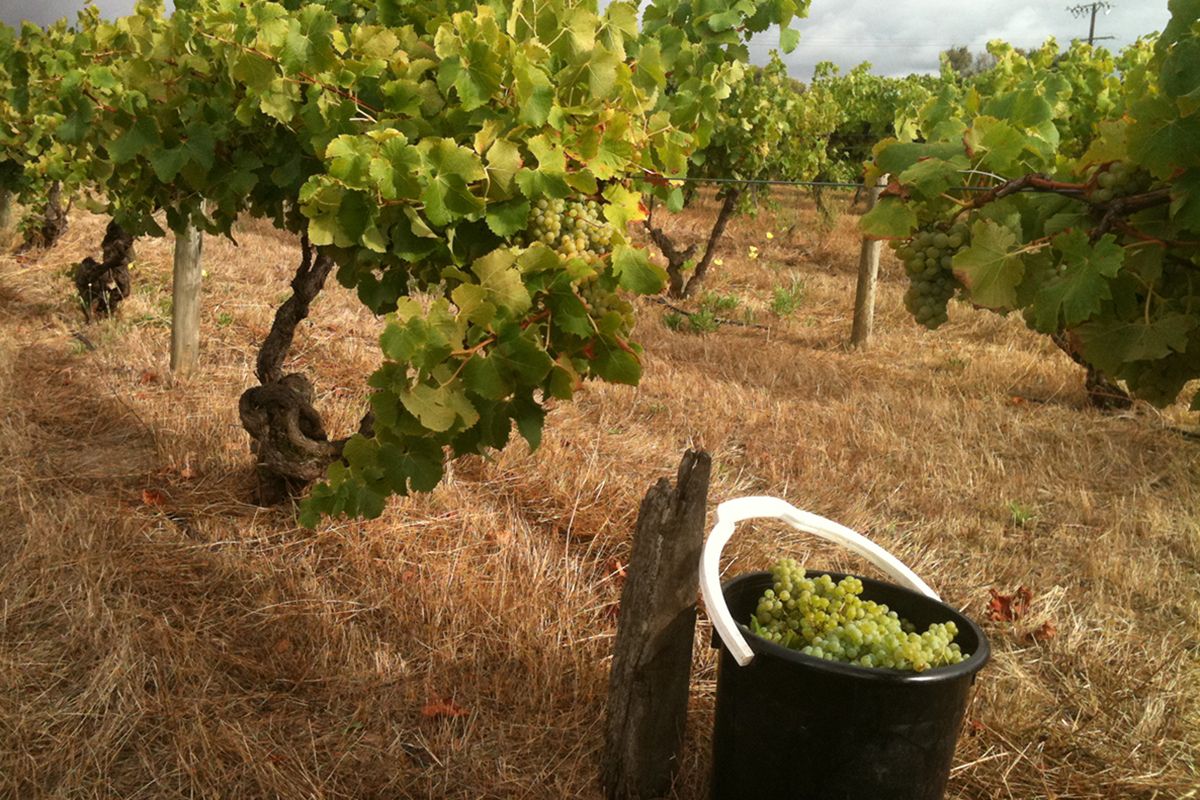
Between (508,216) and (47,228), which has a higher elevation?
(508,216)

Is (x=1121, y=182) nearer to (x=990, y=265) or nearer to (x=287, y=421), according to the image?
(x=990, y=265)

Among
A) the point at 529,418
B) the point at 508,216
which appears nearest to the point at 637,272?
the point at 508,216

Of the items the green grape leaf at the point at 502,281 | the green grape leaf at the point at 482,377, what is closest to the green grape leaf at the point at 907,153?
the green grape leaf at the point at 502,281

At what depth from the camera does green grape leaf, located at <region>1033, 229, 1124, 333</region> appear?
170 centimetres

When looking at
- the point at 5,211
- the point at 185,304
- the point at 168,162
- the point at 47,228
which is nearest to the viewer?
the point at 168,162

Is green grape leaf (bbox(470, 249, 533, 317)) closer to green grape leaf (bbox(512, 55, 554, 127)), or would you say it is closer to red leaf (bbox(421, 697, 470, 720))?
green grape leaf (bbox(512, 55, 554, 127))

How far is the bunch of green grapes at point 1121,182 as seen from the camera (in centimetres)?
187

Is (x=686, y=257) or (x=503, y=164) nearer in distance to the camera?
(x=503, y=164)

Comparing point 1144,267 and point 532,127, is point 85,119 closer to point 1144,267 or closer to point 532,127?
point 532,127

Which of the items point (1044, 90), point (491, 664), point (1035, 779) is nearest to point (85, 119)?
point (491, 664)

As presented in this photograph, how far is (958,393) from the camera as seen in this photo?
6473mm

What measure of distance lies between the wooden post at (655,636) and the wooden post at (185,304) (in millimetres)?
4093

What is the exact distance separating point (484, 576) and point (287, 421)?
1036 millimetres

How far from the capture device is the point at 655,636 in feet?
8.00
